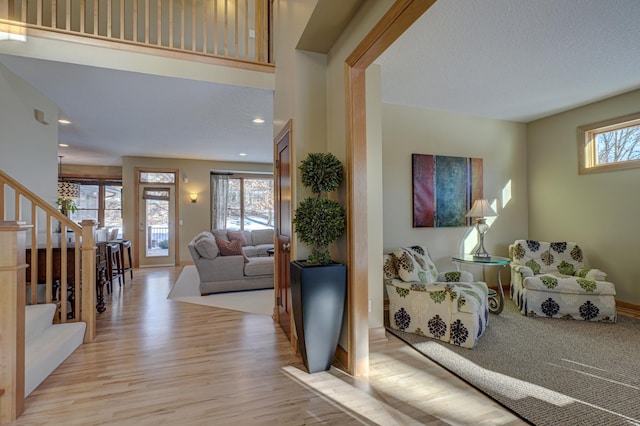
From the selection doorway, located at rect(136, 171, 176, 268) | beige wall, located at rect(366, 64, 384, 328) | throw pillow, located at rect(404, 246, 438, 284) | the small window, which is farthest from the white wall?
the small window

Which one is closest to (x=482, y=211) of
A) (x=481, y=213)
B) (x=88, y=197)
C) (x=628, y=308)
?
(x=481, y=213)

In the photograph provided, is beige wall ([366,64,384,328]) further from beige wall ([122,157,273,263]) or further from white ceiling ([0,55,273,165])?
beige wall ([122,157,273,263])

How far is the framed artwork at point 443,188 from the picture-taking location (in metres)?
4.02

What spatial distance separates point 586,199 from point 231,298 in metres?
5.25

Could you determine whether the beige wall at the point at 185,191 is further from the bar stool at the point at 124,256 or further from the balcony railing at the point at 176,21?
the balcony railing at the point at 176,21

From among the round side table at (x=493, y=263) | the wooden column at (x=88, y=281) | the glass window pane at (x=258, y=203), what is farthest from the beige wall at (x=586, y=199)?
the glass window pane at (x=258, y=203)

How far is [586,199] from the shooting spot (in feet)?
13.5

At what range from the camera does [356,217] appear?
2242mm

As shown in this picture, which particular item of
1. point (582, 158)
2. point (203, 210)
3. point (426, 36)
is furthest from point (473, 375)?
point (203, 210)

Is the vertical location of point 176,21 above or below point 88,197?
above

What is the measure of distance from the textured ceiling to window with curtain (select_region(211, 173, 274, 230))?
5.44m

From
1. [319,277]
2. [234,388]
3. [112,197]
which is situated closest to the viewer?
[234,388]

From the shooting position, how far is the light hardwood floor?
5.78 ft

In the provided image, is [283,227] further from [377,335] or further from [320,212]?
[377,335]
